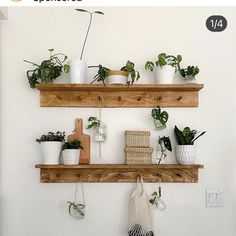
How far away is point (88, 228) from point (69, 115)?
26.4 inches

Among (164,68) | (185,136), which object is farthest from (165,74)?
(185,136)

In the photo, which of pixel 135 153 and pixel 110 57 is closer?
pixel 135 153

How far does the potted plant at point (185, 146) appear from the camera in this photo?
2.04 m

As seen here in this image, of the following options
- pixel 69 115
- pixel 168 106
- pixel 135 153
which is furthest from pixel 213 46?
pixel 69 115

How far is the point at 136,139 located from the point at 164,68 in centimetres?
44

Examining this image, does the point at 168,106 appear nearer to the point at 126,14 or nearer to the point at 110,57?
the point at 110,57

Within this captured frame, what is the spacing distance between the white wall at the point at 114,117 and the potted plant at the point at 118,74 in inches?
4.9

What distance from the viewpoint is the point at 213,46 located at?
223cm

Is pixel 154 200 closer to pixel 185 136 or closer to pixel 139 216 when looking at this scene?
pixel 139 216

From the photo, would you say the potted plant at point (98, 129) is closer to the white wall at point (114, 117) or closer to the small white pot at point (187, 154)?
the white wall at point (114, 117)

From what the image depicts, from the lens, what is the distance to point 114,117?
2.18 m

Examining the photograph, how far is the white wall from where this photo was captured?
2131mm

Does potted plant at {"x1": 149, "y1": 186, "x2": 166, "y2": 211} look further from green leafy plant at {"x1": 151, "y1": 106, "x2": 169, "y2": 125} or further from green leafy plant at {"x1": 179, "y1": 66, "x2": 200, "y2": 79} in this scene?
green leafy plant at {"x1": 179, "y1": 66, "x2": 200, "y2": 79}

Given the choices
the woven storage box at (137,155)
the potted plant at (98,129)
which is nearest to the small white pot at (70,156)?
the potted plant at (98,129)
